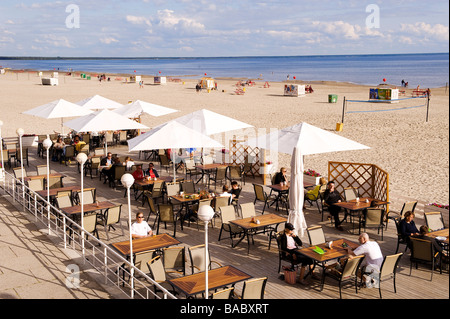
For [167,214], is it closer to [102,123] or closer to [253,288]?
[253,288]

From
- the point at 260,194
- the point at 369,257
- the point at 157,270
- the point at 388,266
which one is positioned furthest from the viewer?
the point at 260,194

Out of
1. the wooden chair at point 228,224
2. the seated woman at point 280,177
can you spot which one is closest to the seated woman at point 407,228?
the wooden chair at point 228,224

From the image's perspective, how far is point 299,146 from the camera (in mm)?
9969

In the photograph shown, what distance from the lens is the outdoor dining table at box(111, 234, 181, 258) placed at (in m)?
7.87

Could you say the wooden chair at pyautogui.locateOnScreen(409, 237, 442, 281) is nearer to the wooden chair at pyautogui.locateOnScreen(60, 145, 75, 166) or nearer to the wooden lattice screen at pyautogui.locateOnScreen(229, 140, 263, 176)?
the wooden lattice screen at pyautogui.locateOnScreen(229, 140, 263, 176)

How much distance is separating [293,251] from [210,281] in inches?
78.3

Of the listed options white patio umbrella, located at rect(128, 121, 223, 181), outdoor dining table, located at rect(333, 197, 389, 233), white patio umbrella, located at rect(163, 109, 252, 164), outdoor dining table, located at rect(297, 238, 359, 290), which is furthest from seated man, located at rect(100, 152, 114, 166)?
outdoor dining table, located at rect(297, 238, 359, 290)

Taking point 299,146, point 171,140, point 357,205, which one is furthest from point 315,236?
point 171,140

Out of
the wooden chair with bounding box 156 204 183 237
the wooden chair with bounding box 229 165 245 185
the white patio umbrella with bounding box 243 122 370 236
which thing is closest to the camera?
the white patio umbrella with bounding box 243 122 370 236

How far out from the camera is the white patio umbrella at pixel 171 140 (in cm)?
1138

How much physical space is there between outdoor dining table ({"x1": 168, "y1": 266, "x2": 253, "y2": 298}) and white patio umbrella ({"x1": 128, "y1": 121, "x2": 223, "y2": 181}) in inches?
192

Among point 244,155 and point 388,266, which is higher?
point 244,155
